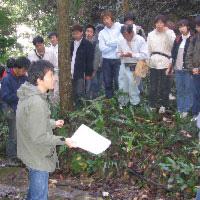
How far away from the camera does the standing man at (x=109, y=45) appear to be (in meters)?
8.02

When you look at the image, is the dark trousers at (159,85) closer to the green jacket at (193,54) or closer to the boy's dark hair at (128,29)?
the green jacket at (193,54)

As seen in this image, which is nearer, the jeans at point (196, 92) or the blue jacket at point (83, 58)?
the jeans at point (196, 92)

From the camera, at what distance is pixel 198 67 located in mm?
6738

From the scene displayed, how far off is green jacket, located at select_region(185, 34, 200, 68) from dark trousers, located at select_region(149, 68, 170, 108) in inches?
29.4

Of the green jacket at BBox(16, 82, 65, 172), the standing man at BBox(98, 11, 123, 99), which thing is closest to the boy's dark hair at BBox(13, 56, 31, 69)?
the green jacket at BBox(16, 82, 65, 172)

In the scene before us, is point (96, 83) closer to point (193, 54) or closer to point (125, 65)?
point (125, 65)

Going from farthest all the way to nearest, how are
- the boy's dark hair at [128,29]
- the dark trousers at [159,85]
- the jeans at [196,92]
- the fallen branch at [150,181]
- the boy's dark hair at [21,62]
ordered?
the dark trousers at [159,85] → the boy's dark hair at [128,29] → the jeans at [196,92] → the boy's dark hair at [21,62] → the fallen branch at [150,181]

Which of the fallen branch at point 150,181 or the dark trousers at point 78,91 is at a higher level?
the dark trousers at point 78,91

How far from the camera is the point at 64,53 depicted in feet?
23.6

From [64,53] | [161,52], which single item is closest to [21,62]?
[64,53]

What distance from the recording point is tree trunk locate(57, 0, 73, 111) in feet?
23.2

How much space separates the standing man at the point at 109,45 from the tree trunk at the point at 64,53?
3.74 ft

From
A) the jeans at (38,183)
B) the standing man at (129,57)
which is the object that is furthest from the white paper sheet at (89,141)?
the standing man at (129,57)

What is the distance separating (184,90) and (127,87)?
1294mm
